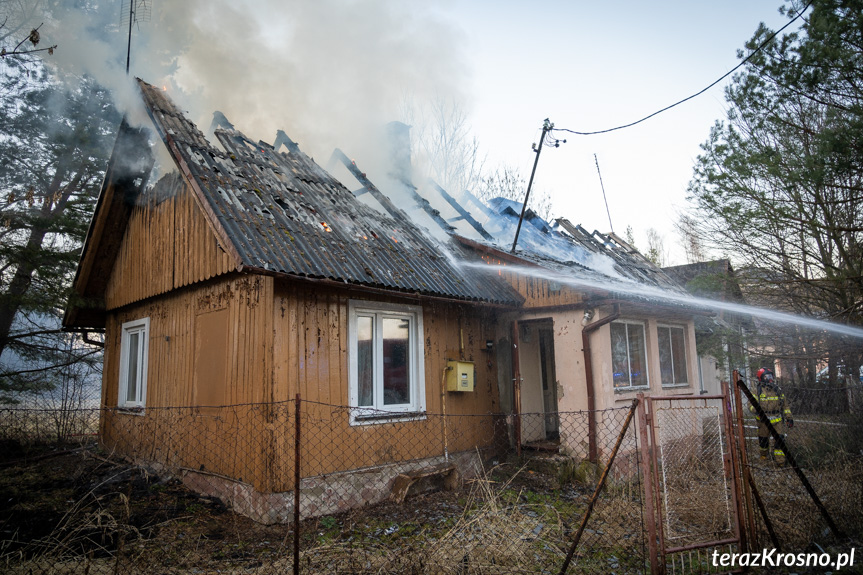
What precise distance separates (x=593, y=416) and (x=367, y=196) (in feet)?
24.4

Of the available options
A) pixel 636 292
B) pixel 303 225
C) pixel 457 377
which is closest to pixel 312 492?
pixel 457 377

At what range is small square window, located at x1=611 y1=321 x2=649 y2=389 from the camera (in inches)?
407

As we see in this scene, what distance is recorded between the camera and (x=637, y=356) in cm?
1111

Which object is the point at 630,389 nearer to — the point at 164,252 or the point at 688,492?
the point at 688,492

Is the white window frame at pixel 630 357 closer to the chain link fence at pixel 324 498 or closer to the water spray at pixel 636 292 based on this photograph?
the water spray at pixel 636 292

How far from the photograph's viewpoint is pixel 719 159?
389 inches

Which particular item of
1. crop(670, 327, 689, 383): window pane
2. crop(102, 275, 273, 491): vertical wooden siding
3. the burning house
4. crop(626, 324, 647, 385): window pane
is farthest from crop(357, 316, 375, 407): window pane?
crop(670, 327, 689, 383): window pane

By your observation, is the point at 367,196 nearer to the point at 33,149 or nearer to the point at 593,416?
the point at 593,416

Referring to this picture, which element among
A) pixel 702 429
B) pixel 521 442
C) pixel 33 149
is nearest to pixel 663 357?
pixel 702 429

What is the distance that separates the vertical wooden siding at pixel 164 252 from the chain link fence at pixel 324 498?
2111 mm

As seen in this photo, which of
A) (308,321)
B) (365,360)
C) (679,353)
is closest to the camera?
(308,321)

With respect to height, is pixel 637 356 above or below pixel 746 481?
above

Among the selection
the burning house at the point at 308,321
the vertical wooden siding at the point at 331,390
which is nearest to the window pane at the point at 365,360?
the burning house at the point at 308,321

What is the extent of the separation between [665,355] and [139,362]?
11223 millimetres
